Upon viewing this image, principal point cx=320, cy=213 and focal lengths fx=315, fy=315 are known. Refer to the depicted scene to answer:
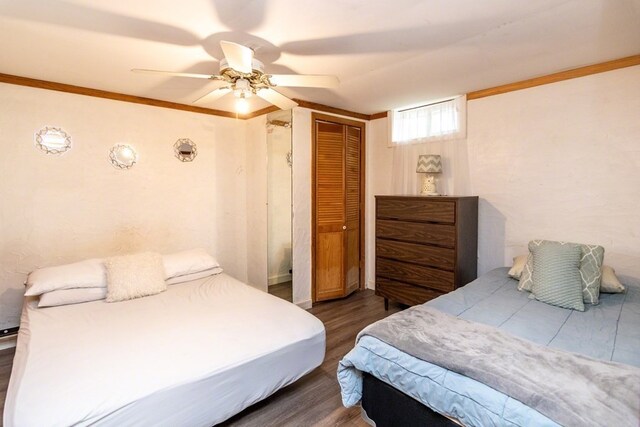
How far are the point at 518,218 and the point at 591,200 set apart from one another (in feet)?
1.77

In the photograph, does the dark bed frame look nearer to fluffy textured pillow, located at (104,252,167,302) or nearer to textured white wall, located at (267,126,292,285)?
fluffy textured pillow, located at (104,252,167,302)

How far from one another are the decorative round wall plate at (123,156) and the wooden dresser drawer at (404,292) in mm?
2875

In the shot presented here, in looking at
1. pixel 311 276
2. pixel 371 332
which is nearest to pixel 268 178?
pixel 311 276

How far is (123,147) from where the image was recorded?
10.5 ft

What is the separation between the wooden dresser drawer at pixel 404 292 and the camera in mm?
3018

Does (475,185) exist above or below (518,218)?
above

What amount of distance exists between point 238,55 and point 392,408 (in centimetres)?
196

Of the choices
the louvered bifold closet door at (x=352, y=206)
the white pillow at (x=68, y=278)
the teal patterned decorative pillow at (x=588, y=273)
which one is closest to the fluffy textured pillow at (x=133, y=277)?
the white pillow at (x=68, y=278)

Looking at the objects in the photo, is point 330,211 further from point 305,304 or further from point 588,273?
point 588,273

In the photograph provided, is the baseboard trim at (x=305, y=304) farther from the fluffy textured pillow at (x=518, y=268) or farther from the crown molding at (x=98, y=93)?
the crown molding at (x=98, y=93)

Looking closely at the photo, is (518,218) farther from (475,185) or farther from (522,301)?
A: (522,301)

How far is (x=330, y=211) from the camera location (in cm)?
369

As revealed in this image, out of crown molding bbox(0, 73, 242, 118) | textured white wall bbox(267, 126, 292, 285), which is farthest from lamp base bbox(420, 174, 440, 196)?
crown molding bbox(0, 73, 242, 118)

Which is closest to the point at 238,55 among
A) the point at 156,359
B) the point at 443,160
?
the point at 156,359
